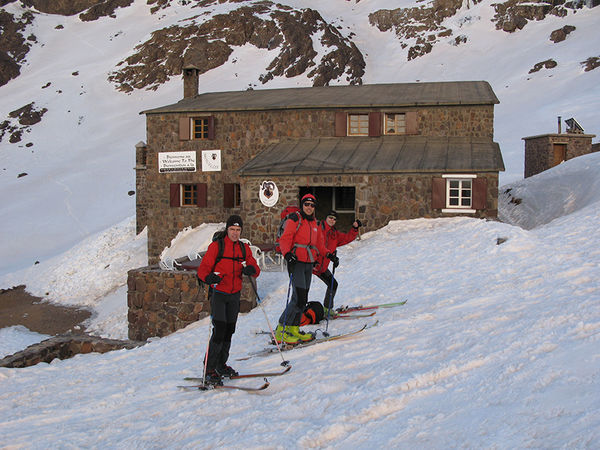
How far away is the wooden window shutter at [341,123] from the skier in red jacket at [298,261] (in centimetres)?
1381

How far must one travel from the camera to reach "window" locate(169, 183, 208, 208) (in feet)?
73.3

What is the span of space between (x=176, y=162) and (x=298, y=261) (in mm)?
16415

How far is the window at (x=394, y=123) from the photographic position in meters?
20.6

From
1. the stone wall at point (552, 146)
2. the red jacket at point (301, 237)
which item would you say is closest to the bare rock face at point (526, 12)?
the stone wall at point (552, 146)

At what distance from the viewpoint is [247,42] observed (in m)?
69.5

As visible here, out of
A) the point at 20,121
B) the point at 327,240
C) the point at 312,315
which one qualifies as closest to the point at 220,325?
the point at 312,315

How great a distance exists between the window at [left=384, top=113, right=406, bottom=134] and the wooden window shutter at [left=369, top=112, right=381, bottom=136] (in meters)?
0.32

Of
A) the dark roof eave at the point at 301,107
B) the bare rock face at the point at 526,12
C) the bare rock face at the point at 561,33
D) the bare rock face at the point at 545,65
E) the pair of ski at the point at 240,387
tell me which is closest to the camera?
the pair of ski at the point at 240,387

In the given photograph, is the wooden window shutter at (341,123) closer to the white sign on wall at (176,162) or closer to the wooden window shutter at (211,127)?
the wooden window shutter at (211,127)

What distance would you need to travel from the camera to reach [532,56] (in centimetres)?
5666

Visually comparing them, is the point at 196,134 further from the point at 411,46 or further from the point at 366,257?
the point at 411,46

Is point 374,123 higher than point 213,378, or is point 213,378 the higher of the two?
point 374,123

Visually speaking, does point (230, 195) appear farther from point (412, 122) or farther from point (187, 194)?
point (412, 122)

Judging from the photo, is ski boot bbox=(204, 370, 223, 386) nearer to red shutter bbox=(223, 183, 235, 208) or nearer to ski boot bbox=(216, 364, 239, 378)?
ski boot bbox=(216, 364, 239, 378)
